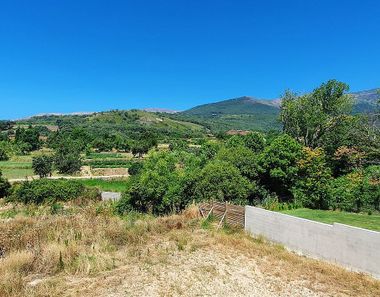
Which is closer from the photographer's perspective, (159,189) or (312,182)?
(312,182)

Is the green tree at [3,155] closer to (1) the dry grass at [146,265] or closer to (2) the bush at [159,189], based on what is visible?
(2) the bush at [159,189]

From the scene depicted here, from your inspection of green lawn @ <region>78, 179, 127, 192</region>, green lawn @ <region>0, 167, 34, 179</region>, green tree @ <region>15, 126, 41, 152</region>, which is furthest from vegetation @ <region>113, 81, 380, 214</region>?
green tree @ <region>15, 126, 41, 152</region>

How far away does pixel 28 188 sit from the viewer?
38938 millimetres

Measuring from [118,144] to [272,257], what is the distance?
91271 millimetres

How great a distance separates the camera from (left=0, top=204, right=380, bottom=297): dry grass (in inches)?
356

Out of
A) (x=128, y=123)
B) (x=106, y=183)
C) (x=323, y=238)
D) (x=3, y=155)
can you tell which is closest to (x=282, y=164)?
(x=323, y=238)

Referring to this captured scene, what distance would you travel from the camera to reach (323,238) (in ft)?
37.6

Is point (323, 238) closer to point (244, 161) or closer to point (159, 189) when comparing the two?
point (244, 161)

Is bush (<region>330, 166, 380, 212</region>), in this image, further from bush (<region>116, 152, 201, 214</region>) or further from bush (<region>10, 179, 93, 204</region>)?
bush (<region>10, 179, 93, 204</region>)

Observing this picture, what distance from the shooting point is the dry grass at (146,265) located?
9.04 m

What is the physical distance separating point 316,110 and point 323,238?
75.9 feet

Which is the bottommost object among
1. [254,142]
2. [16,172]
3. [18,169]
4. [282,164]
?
[16,172]

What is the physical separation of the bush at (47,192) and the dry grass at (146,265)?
81.0 ft

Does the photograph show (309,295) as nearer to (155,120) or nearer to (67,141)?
(67,141)
